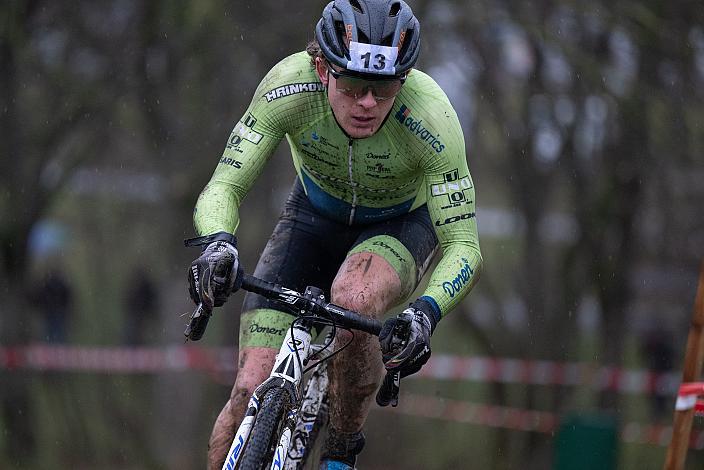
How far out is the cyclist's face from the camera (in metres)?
5.07

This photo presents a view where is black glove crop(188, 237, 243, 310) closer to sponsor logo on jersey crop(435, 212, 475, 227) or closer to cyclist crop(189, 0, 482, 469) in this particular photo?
cyclist crop(189, 0, 482, 469)

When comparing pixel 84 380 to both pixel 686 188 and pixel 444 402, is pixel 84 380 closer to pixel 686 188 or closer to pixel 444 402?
pixel 444 402

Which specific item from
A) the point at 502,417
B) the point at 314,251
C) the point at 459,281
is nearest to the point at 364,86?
the point at 459,281

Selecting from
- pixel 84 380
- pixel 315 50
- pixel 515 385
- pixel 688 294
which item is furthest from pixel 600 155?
pixel 315 50

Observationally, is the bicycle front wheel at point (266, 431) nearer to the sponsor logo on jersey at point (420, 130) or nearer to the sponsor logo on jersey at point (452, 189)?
the sponsor logo on jersey at point (452, 189)

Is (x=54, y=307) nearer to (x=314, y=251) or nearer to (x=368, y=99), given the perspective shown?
(x=314, y=251)

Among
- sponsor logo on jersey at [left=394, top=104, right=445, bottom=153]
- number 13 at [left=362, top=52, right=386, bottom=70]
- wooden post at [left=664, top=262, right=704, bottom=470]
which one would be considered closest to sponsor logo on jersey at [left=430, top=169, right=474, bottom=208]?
sponsor logo on jersey at [left=394, top=104, right=445, bottom=153]

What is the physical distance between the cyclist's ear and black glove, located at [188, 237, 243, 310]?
102 cm

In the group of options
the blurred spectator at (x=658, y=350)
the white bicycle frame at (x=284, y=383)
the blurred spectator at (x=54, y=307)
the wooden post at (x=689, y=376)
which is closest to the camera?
the white bicycle frame at (x=284, y=383)

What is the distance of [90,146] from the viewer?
13891 millimetres

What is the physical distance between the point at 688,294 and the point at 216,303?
36.0 feet

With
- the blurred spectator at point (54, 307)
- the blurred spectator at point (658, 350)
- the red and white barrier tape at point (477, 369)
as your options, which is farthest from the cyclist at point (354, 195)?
the blurred spectator at point (54, 307)

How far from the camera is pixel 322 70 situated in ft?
17.2

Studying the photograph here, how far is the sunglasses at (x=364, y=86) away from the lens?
5031mm
